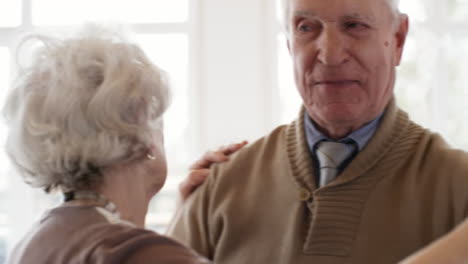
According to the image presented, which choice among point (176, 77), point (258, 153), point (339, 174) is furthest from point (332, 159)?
point (176, 77)

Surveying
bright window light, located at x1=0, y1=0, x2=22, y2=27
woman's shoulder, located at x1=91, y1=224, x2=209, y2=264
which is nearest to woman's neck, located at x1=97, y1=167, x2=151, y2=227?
woman's shoulder, located at x1=91, y1=224, x2=209, y2=264

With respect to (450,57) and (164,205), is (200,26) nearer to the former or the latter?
(164,205)

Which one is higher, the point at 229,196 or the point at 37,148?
the point at 37,148

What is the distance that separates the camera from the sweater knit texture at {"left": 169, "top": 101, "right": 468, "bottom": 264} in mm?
1533

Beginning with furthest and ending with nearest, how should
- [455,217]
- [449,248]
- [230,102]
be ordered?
1. [230,102]
2. [455,217]
3. [449,248]

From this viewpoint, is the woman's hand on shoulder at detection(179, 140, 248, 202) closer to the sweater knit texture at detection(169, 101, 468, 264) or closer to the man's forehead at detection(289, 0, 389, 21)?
the sweater knit texture at detection(169, 101, 468, 264)

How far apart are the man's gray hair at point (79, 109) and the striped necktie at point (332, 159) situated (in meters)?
0.44

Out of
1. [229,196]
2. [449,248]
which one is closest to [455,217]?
[449,248]

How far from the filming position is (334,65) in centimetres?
165

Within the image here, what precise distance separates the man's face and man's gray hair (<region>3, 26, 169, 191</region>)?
0.42 meters

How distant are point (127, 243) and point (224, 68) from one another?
10.8 feet

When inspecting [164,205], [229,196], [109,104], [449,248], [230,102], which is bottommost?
[164,205]

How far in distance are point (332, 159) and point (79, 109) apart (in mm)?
625

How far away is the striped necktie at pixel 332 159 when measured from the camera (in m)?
1.67
